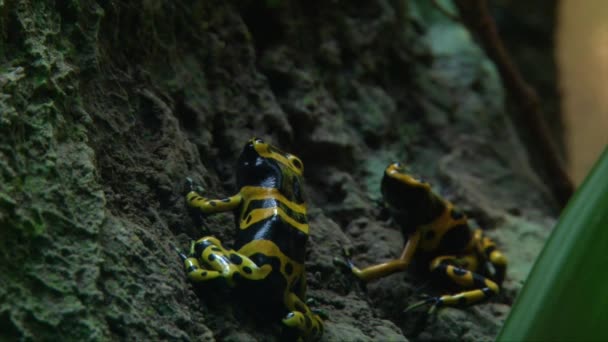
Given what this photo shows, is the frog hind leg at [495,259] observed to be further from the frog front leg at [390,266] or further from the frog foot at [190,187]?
the frog foot at [190,187]

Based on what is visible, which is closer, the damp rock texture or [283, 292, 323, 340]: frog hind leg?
the damp rock texture

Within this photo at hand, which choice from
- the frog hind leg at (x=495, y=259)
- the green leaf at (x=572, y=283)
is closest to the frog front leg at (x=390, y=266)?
the frog hind leg at (x=495, y=259)

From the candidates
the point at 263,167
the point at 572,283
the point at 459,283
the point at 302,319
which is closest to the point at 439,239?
the point at 459,283

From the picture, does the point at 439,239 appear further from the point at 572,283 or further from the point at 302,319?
the point at 572,283

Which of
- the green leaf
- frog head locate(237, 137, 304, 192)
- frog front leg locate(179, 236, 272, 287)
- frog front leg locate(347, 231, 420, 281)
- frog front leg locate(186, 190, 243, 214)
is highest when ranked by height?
the green leaf

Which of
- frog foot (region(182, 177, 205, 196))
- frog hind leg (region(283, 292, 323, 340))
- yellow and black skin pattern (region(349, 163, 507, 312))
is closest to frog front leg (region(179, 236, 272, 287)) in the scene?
frog hind leg (region(283, 292, 323, 340))

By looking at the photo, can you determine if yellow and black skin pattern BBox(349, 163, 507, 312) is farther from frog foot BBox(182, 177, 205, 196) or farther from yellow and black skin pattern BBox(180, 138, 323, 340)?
frog foot BBox(182, 177, 205, 196)

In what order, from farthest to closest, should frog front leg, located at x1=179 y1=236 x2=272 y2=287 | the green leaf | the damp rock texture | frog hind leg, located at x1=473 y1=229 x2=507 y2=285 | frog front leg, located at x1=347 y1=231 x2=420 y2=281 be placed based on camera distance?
frog hind leg, located at x1=473 y1=229 x2=507 y2=285 → frog front leg, located at x1=347 y1=231 x2=420 y2=281 → frog front leg, located at x1=179 y1=236 x2=272 y2=287 → the damp rock texture → the green leaf
